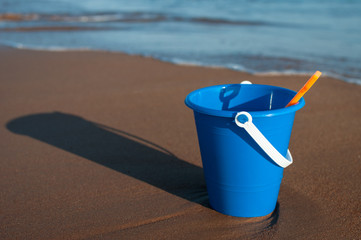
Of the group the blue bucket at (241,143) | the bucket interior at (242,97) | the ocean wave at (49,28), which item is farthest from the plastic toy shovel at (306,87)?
the ocean wave at (49,28)

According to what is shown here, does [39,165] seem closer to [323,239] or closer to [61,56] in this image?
[323,239]

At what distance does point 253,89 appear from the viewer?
7.56 feet

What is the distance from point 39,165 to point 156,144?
36.7 inches

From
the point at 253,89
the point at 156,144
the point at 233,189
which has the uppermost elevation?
the point at 253,89

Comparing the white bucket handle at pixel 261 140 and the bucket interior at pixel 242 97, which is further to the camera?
the bucket interior at pixel 242 97

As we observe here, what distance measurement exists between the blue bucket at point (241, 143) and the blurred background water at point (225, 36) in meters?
3.22

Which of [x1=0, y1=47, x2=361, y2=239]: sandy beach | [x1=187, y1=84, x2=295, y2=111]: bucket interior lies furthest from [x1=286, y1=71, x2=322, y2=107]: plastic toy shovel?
Answer: [x1=0, y1=47, x2=361, y2=239]: sandy beach

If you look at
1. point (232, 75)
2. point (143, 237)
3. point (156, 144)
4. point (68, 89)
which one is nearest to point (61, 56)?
point (68, 89)

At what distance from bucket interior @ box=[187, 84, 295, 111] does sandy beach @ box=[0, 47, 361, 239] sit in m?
0.58

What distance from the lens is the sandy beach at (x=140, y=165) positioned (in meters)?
2.08

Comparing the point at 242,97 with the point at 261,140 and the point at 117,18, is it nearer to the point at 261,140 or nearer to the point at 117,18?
the point at 261,140

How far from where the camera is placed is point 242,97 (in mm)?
2332

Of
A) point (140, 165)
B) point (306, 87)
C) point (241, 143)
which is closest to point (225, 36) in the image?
point (140, 165)

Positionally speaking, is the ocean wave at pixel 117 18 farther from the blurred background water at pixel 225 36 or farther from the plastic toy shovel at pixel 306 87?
the plastic toy shovel at pixel 306 87
